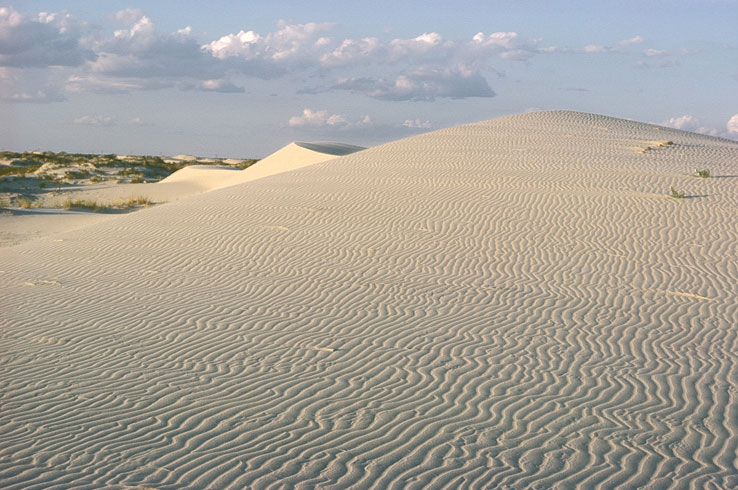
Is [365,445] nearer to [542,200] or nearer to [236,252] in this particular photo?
[236,252]

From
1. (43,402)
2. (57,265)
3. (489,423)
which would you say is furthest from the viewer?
(57,265)

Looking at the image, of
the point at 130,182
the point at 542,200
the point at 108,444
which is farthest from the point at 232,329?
the point at 130,182

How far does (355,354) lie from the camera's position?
7.44 metres

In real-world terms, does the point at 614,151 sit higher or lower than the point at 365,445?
higher

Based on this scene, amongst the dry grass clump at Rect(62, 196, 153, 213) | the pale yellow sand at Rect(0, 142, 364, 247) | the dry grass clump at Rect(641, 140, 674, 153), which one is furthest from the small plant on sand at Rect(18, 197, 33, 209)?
the dry grass clump at Rect(641, 140, 674, 153)

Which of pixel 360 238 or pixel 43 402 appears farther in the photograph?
pixel 360 238

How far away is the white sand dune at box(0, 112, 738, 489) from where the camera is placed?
497cm

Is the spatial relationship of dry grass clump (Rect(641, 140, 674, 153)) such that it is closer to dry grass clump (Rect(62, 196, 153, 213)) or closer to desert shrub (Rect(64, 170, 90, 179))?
A: dry grass clump (Rect(62, 196, 153, 213))

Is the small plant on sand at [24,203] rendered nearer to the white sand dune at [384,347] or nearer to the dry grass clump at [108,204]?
the dry grass clump at [108,204]

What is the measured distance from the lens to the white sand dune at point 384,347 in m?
4.97

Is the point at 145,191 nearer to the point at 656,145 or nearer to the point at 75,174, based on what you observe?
the point at 75,174

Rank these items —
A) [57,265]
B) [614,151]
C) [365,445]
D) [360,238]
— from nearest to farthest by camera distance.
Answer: [365,445], [57,265], [360,238], [614,151]

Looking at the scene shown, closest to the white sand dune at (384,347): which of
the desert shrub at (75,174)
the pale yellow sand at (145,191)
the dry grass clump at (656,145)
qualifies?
the pale yellow sand at (145,191)

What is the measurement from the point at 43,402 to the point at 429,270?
6767mm
